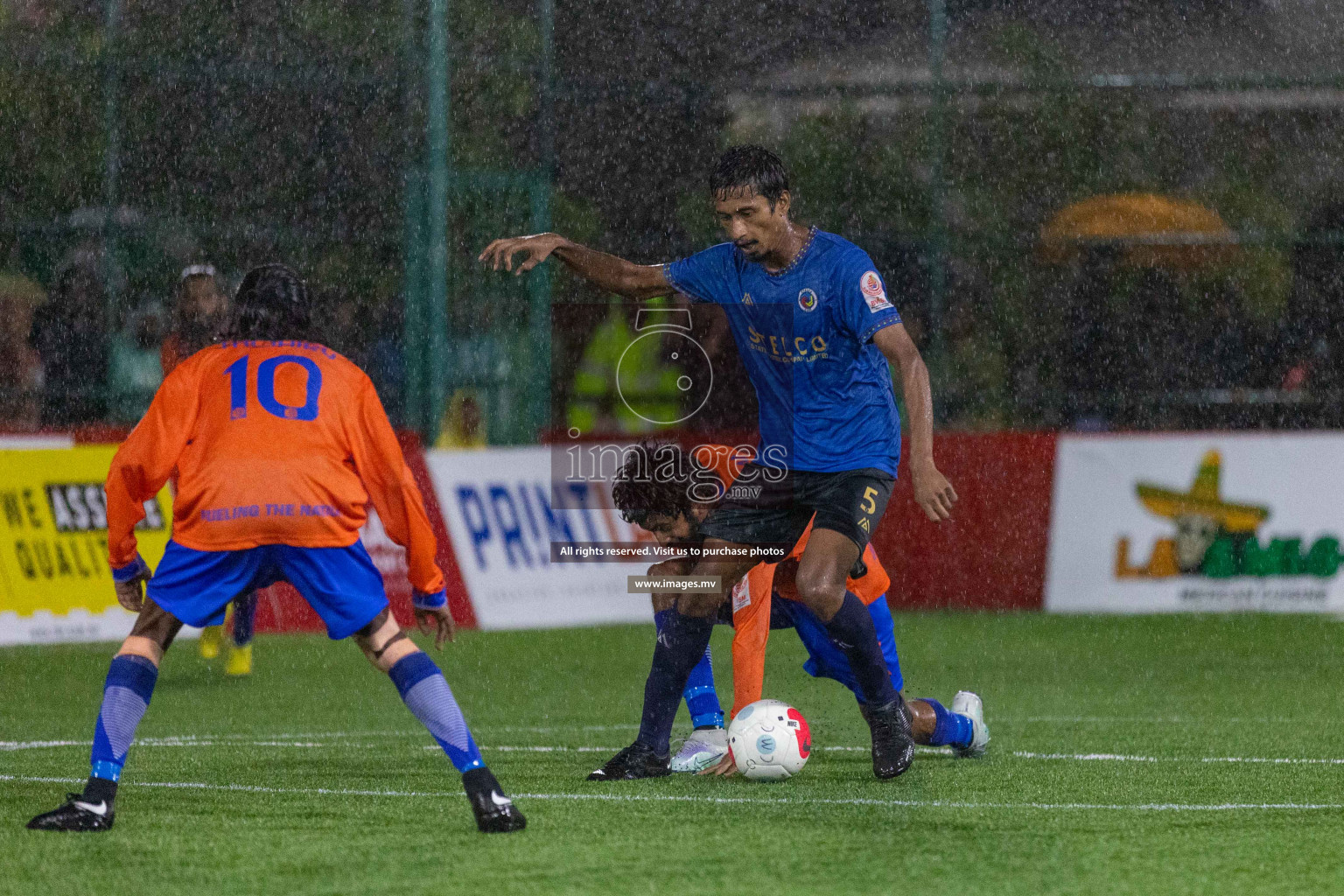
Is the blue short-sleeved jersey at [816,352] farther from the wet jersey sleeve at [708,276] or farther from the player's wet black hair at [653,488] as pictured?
the player's wet black hair at [653,488]

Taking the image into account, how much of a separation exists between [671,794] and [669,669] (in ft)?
1.65

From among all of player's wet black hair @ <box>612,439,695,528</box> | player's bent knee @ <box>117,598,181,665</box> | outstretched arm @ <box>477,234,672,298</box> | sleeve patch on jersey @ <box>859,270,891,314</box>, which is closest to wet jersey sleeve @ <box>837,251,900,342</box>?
sleeve patch on jersey @ <box>859,270,891,314</box>

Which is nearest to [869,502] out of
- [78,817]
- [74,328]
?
[78,817]

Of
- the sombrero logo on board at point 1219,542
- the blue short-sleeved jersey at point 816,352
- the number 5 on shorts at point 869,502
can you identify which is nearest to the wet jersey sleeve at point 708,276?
the blue short-sleeved jersey at point 816,352

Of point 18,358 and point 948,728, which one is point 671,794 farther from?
point 18,358

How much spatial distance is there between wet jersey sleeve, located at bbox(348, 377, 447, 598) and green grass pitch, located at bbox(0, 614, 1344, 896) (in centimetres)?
71

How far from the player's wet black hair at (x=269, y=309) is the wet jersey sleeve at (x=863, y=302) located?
5.65 feet

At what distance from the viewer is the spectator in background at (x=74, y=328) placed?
15.2 metres

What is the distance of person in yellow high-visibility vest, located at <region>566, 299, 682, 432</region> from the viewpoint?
583 inches

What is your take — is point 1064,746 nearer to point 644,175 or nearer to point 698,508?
point 698,508

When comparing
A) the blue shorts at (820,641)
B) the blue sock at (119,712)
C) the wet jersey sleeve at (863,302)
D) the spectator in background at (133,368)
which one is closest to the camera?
the blue sock at (119,712)

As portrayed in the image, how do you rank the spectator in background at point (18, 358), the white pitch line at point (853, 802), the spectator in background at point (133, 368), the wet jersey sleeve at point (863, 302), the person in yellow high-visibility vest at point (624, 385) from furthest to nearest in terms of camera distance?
1. the spectator in background at point (133, 368)
2. the person in yellow high-visibility vest at point (624, 385)
3. the spectator in background at point (18, 358)
4. the wet jersey sleeve at point (863, 302)
5. the white pitch line at point (853, 802)

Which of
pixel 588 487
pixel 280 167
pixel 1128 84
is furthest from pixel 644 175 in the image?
pixel 588 487

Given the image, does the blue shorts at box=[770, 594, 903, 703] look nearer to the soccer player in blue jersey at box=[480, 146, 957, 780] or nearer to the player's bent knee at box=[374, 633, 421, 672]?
the soccer player in blue jersey at box=[480, 146, 957, 780]
